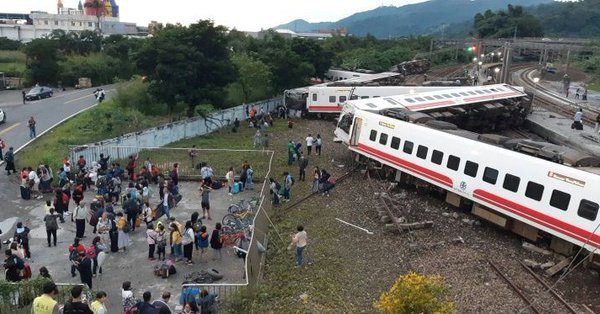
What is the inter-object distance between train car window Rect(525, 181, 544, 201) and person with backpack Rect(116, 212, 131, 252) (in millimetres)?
11815

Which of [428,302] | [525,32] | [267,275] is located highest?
[525,32]

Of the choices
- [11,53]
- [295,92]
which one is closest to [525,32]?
[295,92]

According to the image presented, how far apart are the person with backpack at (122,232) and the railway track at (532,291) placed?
1039cm

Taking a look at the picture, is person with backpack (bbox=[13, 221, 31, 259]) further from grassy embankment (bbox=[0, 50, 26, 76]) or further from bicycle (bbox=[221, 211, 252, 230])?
grassy embankment (bbox=[0, 50, 26, 76])

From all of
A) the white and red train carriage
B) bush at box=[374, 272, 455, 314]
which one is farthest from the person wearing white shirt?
bush at box=[374, 272, 455, 314]

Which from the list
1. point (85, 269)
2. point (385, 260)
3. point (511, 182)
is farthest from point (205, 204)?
point (511, 182)

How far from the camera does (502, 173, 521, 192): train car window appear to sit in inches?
610

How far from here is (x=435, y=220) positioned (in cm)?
1767

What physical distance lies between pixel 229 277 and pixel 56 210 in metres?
7.05

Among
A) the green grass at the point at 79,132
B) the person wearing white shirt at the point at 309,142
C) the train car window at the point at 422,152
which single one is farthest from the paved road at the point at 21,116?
the train car window at the point at 422,152

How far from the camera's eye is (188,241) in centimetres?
1373

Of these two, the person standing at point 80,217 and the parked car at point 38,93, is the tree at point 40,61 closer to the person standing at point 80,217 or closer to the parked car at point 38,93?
the parked car at point 38,93

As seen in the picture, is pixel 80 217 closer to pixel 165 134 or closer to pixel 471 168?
pixel 471 168

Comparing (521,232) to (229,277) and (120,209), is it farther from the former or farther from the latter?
(120,209)
